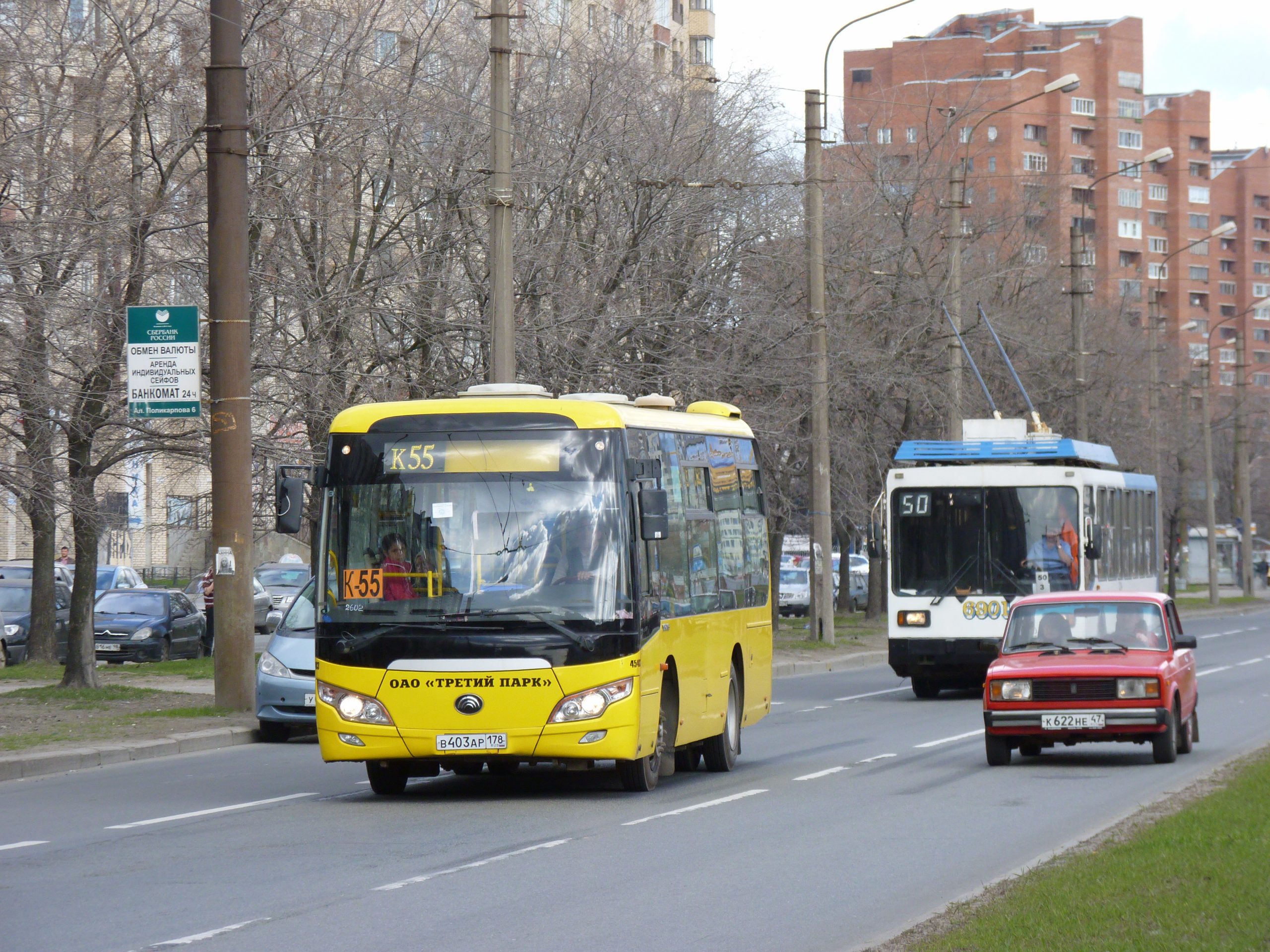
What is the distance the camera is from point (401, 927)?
825 cm

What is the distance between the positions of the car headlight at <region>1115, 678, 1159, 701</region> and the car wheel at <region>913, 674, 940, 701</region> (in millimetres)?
9928

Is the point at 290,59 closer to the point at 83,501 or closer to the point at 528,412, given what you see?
the point at 83,501

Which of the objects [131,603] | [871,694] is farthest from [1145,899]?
[131,603]

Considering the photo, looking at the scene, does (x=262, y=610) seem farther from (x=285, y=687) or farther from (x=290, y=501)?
(x=290, y=501)

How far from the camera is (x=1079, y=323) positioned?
1660 inches

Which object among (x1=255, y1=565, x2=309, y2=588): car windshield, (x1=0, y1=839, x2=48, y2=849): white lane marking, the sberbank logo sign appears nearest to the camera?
(x1=0, y1=839, x2=48, y2=849): white lane marking

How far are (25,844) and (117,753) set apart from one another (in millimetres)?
5774

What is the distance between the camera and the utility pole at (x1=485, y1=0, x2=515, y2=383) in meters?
19.8

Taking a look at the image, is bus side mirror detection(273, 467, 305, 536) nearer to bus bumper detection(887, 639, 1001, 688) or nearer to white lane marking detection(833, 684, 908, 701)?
bus bumper detection(887, 639, 1001, 688)

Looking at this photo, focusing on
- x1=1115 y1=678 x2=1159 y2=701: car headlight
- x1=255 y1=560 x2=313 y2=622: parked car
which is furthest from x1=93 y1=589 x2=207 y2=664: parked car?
x1=1115 y1=678 x2=1159 y2=701: car headlight

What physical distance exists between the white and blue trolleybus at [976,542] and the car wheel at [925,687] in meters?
0.02

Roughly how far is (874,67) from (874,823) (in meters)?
111

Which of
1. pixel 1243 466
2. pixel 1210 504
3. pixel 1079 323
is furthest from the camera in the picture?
pixel 1243 466

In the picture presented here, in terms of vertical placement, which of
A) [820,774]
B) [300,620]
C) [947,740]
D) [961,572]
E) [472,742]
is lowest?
[947,740]
